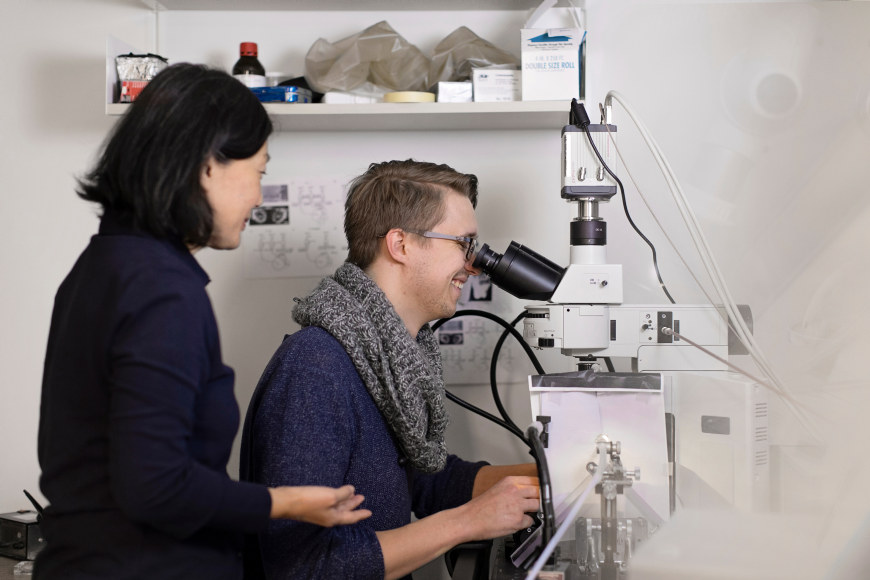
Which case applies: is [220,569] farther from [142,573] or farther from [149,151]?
[149,151]

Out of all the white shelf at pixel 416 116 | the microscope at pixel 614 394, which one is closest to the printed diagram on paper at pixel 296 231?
the white shelf at pixel 416 116

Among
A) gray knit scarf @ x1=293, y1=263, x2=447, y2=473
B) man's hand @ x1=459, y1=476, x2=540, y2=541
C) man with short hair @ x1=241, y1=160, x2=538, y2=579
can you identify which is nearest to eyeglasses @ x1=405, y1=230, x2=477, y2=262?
man with short hair @ x1=241, y1=160, x2=538, y2=579

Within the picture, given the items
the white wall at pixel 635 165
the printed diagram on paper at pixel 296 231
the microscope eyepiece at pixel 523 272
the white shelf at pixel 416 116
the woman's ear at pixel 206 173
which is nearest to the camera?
the white wall at pixel 635 165

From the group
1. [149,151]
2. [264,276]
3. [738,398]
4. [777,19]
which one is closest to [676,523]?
[738,398]

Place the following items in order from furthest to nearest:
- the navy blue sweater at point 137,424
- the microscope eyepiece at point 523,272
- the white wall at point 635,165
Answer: the microscope eyepiece at point 523,272 → the navy blue sweater at point 137,424 → the white wall at point 635,165

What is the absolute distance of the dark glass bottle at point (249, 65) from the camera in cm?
170

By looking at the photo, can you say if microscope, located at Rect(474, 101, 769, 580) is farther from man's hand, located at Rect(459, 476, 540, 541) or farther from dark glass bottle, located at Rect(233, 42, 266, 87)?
dark glass bottle, located at Rect(233, 42, 266, 87)

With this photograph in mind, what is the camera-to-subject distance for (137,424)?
655 millimetres

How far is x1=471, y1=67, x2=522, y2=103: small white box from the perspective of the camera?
167cm

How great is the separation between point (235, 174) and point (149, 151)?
0.09m

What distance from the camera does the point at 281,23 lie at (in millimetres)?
1881

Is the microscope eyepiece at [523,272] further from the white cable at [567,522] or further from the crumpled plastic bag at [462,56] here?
the crumpled plastic bag at [462,56]

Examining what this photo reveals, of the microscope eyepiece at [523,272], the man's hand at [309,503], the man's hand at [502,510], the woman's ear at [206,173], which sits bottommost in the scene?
the man's hand at [502,510]

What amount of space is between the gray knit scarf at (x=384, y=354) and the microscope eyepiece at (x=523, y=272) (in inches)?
7.9
